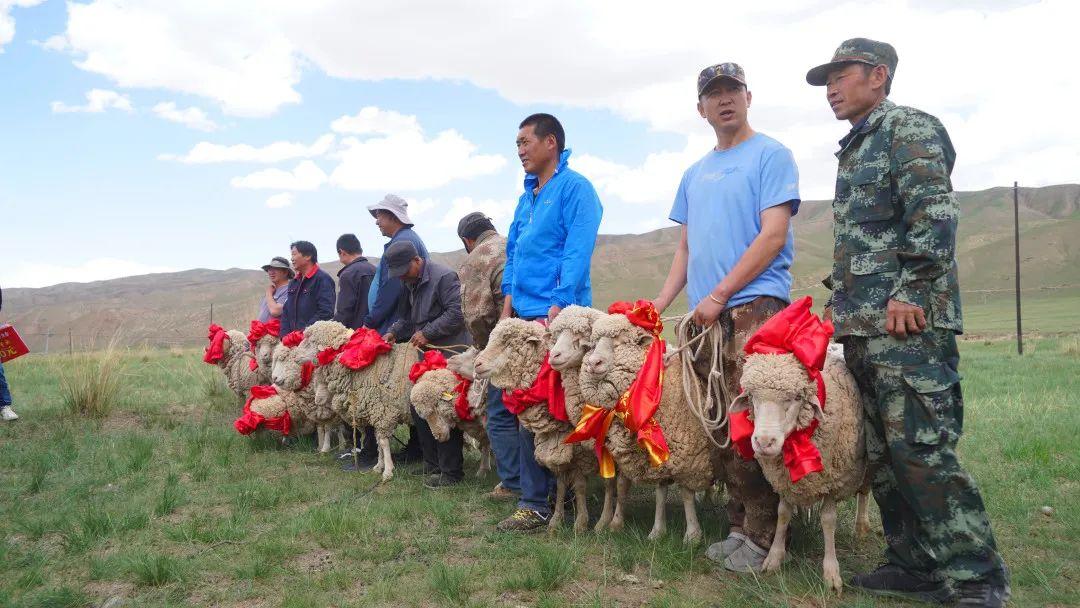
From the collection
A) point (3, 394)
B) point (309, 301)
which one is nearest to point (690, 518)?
point (309, 301)

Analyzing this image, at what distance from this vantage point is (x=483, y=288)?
5652 millimetres

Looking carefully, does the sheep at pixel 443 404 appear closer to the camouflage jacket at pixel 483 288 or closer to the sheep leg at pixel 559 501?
the camouflage jacket at pixel 483 288

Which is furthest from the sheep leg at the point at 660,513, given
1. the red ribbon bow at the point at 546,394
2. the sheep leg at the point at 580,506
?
the red ribbon bow at the point at 546,394

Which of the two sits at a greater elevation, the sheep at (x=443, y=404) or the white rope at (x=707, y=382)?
the white rope at (x=707, y=382)

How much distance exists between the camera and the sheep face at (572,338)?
4.27 metres

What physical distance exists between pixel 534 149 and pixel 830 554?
9.84 feet

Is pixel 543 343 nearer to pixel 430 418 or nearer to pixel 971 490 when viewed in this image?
pixel 430 418

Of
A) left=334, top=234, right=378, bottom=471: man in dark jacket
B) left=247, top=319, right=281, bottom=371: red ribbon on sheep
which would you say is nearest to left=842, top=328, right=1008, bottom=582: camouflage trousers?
left=334, top=234, right=378, bottom=471: man in dark jacket

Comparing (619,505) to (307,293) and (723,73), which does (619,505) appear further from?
(307,293)

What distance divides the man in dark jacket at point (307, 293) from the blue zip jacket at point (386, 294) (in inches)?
56.9

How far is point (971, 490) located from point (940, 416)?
343 millimetres

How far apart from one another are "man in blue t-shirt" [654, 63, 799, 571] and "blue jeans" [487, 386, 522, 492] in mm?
1709

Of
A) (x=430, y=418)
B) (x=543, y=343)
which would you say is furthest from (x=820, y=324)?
(x=430, y=418)

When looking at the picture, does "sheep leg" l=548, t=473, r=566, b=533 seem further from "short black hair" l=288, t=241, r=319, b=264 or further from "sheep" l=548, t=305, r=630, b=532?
"short black hair" l=288, t=241, r=319, b=264
